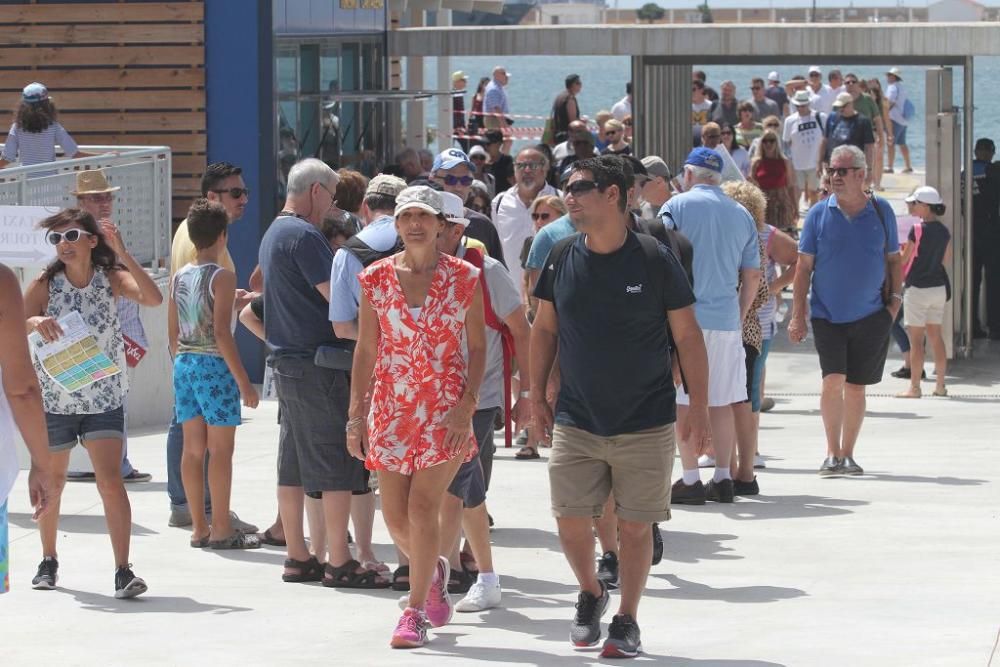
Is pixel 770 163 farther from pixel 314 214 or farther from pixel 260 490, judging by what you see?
pixel 314 214

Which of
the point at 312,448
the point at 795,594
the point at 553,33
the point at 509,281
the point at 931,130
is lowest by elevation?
the point at 795,594

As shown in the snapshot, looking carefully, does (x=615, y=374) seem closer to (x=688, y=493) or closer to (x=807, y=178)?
(x=688, y=493)

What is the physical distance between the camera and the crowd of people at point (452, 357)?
19.9 feet

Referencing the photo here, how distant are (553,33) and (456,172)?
9.87 m

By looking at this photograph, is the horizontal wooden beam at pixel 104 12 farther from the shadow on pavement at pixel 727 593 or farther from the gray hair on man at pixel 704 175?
the shadow on pavement at pixel 727 593

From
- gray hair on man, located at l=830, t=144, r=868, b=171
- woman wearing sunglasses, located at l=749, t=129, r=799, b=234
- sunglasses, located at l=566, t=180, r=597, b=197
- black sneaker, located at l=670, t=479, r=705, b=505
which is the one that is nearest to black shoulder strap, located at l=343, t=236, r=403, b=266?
sunglasses, located at l=566, t=180, r=597, b=197

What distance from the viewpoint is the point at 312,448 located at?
7.16 meters

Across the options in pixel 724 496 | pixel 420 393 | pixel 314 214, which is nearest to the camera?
pixel 420 393

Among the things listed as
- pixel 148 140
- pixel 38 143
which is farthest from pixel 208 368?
pixel 148 140

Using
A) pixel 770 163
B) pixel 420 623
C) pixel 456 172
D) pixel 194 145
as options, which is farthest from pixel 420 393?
pixel 770 163

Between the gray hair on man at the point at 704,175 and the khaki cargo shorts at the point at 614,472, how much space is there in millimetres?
2996

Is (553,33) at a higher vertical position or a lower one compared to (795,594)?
higher

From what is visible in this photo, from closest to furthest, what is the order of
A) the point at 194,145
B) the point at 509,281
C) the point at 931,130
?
the point at 509,281, the point at 194,145, the point at 931,130

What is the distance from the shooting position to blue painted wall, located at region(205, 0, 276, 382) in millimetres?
14148
